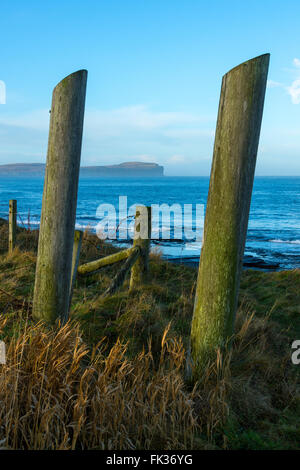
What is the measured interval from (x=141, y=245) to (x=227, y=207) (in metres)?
3.46

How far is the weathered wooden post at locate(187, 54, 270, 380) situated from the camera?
3.08 metres

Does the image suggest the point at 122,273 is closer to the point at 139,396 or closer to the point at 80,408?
the point at 139,396

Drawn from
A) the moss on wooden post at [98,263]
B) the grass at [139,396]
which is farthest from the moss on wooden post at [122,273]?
the grass at [139,396]

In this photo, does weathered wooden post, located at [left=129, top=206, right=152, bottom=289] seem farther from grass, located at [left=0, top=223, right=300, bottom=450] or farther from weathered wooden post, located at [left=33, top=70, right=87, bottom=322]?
weathered wooden post, located at [left=33, top=70, right=87, bottom=322]

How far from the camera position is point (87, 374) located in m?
2.97

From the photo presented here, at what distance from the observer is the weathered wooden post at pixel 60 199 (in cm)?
357

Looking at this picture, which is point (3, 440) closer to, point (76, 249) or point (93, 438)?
point (93, 438)

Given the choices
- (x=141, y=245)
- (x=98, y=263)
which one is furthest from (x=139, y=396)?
(x=141, y=245)

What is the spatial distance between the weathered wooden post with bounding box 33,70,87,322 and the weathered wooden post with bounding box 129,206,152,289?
2.64 metres

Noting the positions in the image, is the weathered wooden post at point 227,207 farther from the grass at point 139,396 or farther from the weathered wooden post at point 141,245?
the weathered wooden post at point 141,245

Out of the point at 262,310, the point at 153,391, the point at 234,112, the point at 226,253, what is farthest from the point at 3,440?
the point at 262,310

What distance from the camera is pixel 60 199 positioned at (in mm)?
3668

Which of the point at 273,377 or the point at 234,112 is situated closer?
the point at 234,112
